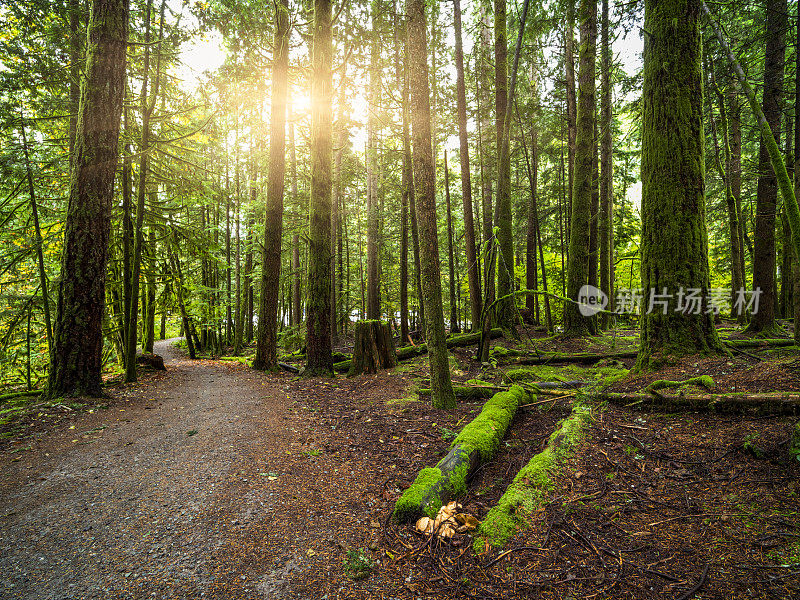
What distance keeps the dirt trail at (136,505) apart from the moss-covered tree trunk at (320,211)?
3.50m

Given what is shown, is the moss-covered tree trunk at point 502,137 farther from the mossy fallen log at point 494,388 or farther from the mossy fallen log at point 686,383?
the mossy fallen log at point 686,383

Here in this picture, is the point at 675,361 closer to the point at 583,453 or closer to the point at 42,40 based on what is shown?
the point at 583,453

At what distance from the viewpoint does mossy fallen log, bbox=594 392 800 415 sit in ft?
11.4

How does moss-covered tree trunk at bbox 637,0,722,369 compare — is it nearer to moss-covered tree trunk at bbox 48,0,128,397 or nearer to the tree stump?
the tree stump

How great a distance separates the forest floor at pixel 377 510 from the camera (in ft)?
7.40

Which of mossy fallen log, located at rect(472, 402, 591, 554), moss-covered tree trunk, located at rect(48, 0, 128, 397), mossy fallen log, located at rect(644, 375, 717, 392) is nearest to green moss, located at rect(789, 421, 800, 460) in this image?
mossy fallen log, located at rect(644, 375, 717, 392)

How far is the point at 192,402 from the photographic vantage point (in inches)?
270

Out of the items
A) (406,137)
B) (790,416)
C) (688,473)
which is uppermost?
(406,137)

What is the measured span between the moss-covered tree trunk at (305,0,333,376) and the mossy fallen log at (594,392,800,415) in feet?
21.6

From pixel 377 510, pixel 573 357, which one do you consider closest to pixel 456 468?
pixel 377 510

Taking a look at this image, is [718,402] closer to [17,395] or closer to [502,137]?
[502,137]

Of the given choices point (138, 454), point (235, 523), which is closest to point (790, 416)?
point (235, 523)

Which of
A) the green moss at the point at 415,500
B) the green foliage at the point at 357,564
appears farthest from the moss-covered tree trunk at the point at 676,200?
the green foliage at the point at 357,564

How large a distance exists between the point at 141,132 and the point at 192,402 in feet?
22.7
